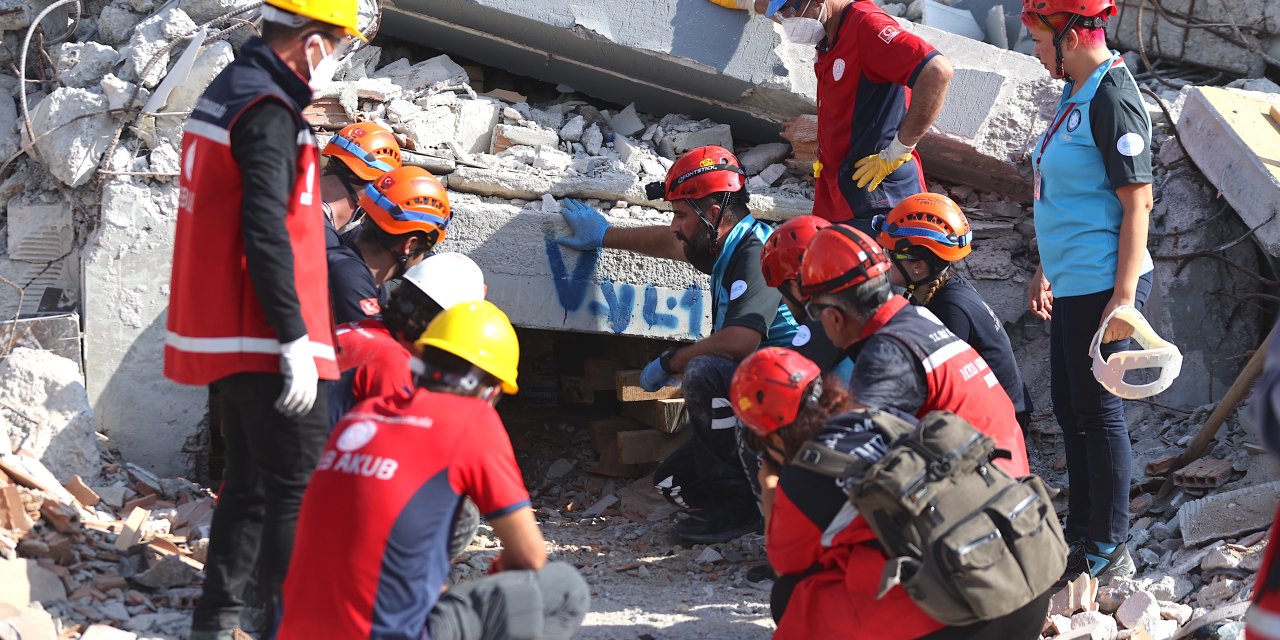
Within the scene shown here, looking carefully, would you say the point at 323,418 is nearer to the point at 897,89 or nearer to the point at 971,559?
the point at 971,559

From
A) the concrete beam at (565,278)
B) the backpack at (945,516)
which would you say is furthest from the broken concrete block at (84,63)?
the backpack at (945,516)

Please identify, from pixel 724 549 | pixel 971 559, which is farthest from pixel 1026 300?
pixel 971 559

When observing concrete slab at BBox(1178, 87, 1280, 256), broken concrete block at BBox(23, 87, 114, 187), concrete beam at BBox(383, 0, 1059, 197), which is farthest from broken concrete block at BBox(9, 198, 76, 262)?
concrete slab at BBox(1178, 87, 1280, 256)

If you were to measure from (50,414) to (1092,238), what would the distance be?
156 inches

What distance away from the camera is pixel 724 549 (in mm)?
4680

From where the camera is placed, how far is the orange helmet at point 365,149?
4527mm

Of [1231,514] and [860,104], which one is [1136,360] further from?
[860,104]

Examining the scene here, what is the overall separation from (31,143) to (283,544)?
276cm

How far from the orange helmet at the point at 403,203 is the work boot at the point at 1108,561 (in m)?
2.61

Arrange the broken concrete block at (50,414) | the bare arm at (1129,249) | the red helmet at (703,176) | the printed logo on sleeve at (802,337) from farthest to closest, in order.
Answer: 1. the red helmet at (703,176)
2. the broken concrete block at (50,414)
3. the printed logo on sleeve at (802,337)
4. the bare arm at (1129,249)

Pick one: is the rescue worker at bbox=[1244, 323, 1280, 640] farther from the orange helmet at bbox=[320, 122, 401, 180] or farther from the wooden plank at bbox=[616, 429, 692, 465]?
the wooden plank at bbox=[616, 429, 692, 465]

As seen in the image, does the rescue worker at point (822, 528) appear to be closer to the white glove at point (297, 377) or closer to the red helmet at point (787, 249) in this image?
the red helmet at point (787, 249)

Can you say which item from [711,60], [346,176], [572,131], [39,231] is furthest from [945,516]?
[39,231]

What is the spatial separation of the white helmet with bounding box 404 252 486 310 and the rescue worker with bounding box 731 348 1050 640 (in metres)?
1.04
